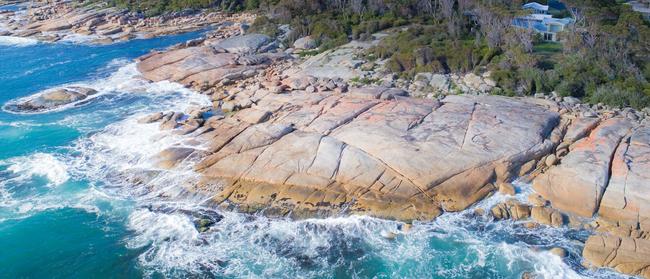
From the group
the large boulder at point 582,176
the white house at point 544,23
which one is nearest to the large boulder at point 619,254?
the large boulder at point 582,176

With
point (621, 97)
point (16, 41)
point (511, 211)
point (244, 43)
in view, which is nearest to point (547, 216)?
point (511, 211)

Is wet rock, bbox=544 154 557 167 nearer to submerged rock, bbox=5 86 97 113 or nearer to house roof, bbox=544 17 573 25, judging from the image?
house roof, bbox=544 17 573 25

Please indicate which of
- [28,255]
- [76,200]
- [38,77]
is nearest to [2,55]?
[38,77]

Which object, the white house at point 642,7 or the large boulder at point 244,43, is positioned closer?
the white house at point 642,7

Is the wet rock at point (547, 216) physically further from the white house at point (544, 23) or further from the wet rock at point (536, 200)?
the white house at point (544, 23)

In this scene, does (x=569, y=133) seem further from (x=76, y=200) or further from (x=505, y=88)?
(x=76, y=200)

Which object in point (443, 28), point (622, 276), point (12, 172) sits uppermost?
point (443, 28)

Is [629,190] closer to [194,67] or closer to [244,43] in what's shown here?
[194,67]
